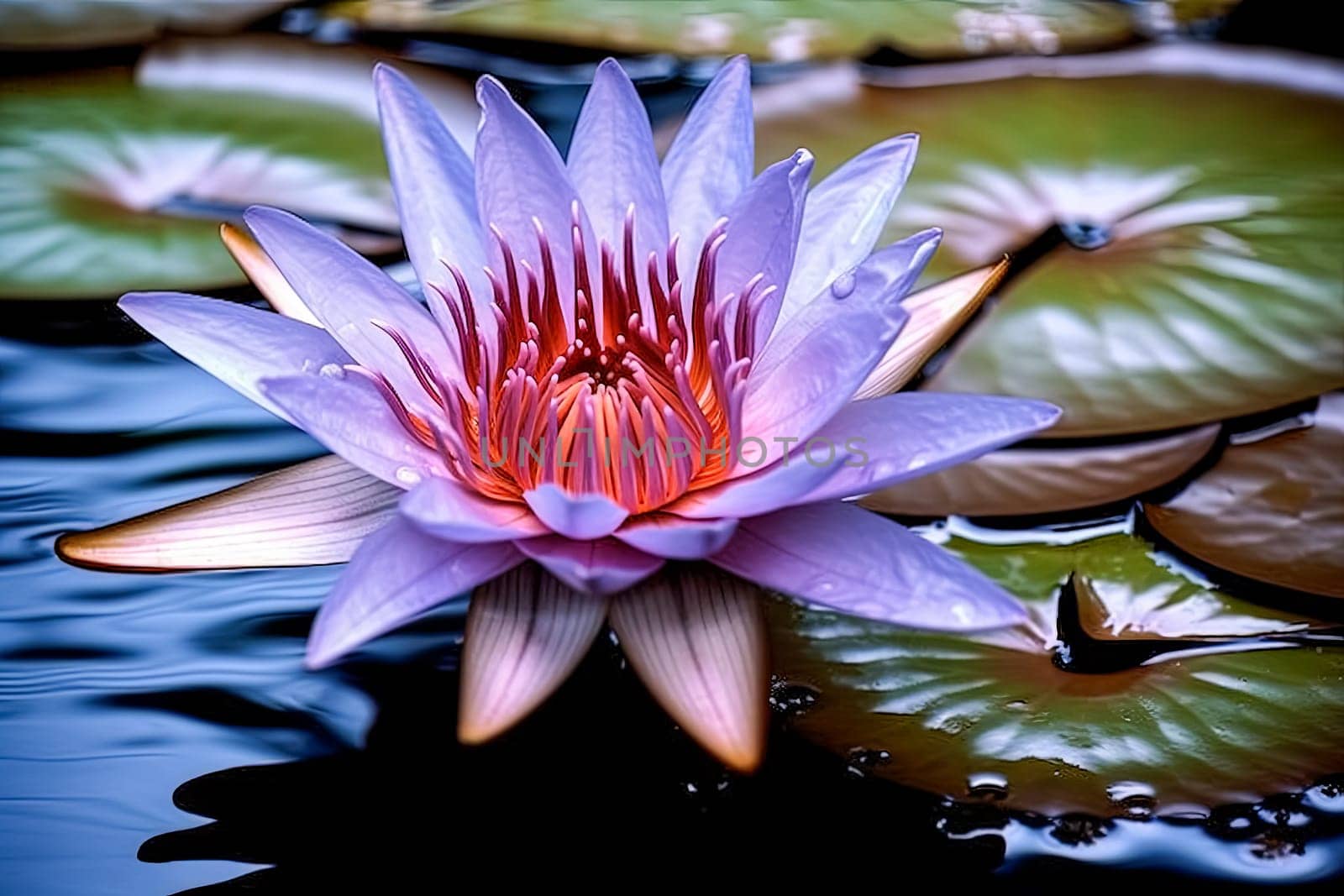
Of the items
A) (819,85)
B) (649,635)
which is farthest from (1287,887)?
(819,85)

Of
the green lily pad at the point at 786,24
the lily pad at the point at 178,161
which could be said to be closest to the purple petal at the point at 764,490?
the lily pad at the point at 178,161

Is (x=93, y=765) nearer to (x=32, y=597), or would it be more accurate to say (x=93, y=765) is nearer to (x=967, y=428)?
(x=32, y=597)

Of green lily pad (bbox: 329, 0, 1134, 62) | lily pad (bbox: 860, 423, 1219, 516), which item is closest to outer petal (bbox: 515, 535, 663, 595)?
lily pad (bbox: 860, 423, 1219, 516)

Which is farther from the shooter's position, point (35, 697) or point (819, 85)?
point (819, 85)

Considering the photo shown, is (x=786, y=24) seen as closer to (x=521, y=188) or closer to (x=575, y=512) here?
A: (x=521, y=188)

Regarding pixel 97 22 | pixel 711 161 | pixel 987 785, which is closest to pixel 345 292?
pixel 711 161

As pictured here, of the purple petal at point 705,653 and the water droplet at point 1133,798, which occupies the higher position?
the purple petal at point 705,653

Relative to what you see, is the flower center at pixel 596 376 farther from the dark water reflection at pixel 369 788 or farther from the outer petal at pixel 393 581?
the dark water reflection at pixel 369 788
